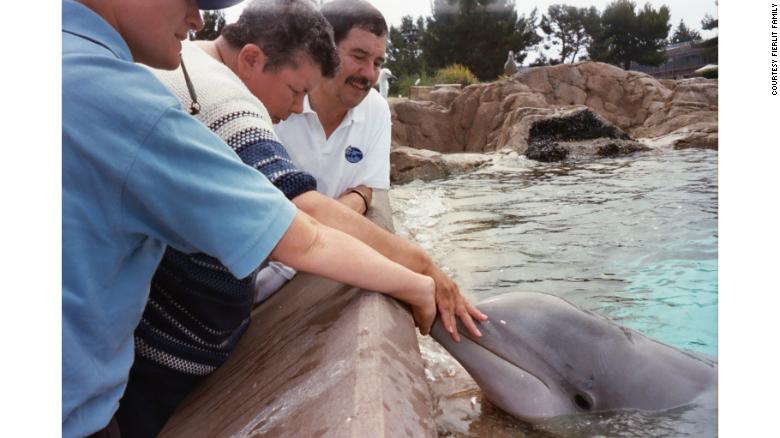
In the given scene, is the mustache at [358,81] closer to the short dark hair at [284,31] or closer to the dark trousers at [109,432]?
the short dark hair at [284,31]

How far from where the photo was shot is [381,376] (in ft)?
4.67

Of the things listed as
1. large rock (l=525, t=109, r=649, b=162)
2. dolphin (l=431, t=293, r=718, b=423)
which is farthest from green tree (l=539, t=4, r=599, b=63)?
large rock (l=525, t=109, r=649, b=162)

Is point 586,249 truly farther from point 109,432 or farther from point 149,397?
point 109,432

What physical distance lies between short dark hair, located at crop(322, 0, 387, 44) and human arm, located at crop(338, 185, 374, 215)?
796mm

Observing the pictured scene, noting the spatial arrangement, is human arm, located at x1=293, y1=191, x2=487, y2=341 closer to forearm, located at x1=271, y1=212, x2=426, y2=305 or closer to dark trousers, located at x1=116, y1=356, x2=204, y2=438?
forearm, located at x1=271, y1=212, x2=426, y2=305

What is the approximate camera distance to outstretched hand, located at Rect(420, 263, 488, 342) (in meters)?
2.21

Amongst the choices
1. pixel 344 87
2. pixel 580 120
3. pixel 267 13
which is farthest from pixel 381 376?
pixel 580 120

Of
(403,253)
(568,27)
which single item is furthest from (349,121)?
(403,253)

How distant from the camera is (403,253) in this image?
7.24 ft

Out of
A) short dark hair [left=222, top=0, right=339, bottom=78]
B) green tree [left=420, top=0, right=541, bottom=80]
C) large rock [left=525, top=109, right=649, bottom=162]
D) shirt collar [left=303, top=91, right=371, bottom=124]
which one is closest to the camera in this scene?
short dark hair [left=222, top=0, right=339, bottom=78]

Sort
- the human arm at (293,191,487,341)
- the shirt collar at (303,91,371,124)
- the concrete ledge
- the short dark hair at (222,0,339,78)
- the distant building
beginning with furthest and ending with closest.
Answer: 1. the shirt collar at (303,91,371,124)
2. the distant building
3. the short dark hair at (222,0,339,78)
4. the human arm at (293,191,487,341)
5. the concrete ledge

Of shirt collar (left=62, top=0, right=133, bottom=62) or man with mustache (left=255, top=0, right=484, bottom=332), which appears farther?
man with mustache (left=255, top=0, right=484, bottom=332)

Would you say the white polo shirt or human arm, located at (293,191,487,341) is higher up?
the white polo shirt
